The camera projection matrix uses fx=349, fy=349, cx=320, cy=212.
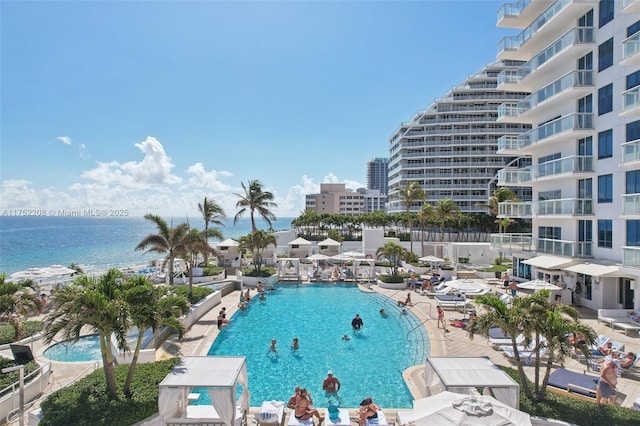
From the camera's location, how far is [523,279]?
2545 cm

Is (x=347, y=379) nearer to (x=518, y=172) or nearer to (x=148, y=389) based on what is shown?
(x=148, y=389)

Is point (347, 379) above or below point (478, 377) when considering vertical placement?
below

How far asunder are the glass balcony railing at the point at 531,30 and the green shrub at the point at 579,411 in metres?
21.7

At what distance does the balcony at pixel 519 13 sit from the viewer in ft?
80.3

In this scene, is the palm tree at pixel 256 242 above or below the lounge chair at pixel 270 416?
above

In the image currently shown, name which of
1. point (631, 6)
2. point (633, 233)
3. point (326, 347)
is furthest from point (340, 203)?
point (326, 347)

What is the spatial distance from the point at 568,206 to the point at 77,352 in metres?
26.3

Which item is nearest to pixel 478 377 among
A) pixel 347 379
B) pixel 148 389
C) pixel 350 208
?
pixel 347 379

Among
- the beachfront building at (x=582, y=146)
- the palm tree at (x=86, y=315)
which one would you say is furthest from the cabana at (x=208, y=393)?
the beachfront building at (x=582, y=146)

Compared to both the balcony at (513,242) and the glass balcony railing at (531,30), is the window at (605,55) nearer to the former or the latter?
the glass balcony railing at (531,30)

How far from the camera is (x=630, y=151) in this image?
659 inches

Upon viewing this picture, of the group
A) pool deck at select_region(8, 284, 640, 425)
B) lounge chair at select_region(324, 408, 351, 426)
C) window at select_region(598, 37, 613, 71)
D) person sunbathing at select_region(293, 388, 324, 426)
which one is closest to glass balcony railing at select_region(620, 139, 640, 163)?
window at select_region(598, 37, 613, 71)

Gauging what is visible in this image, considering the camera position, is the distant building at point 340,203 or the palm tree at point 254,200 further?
the distant building at point 340,203

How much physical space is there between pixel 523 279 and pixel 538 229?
149 inches
